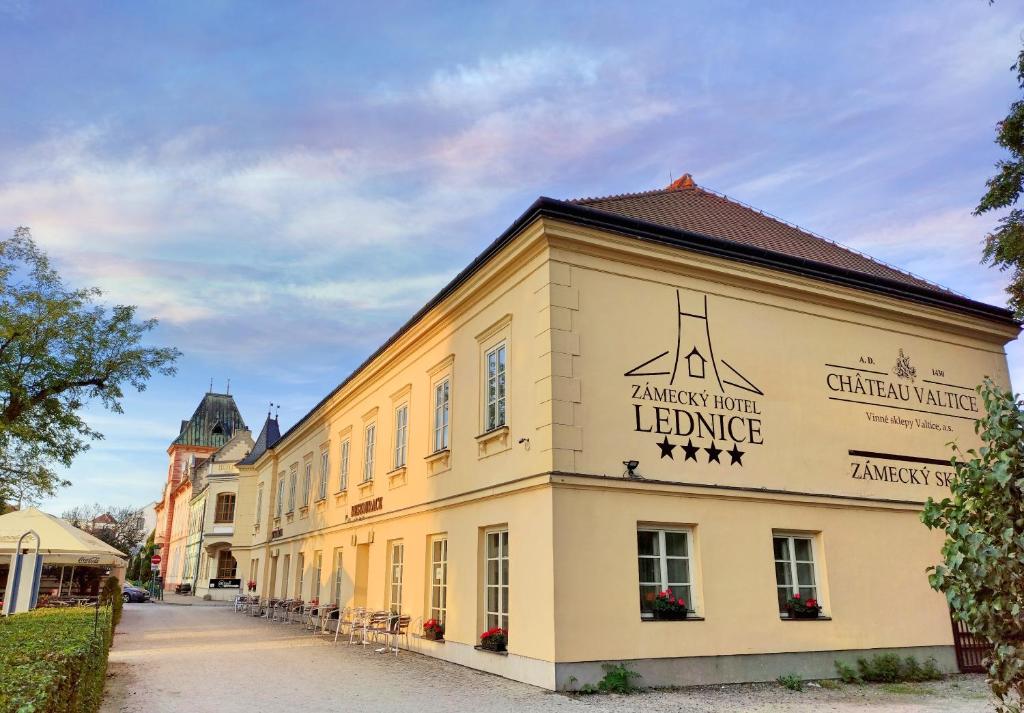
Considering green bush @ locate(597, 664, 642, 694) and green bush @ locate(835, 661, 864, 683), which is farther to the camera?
green bush @ locate(835, 661, 864, 683)

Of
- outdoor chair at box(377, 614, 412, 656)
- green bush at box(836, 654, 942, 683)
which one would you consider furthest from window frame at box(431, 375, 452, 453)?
green bush at box(836, 654, 942, 683)

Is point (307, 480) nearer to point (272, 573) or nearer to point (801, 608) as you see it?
point (272, 573)

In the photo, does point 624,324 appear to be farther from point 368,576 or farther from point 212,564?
point 212,564

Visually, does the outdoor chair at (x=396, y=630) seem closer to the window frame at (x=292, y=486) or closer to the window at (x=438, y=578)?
the window at (x=438, y=578)

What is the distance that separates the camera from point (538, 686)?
398 inches

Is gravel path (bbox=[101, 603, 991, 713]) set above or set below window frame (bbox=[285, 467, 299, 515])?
below

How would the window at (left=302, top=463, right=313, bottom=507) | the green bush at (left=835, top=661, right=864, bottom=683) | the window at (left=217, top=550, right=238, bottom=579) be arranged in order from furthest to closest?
the window at (left=217, top=550, right=238, bottom=579), the window at (left=302, top=463, right=313, bottom=507), the green bush at (left=835, top=661, right=864, bottom=683)

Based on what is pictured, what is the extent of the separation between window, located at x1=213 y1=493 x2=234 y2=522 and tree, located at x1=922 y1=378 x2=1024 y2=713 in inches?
2017

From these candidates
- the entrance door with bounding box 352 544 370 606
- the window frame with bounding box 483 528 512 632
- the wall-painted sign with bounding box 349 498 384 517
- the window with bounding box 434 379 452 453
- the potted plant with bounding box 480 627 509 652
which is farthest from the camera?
the entrance door with bounding box 352 544 370 606

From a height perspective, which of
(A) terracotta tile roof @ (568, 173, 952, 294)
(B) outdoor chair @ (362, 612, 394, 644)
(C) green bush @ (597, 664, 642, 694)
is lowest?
(C) green bush @ (597, 664, 642, 694)

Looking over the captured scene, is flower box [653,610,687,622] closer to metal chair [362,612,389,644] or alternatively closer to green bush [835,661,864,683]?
green bush [835,661,864,683]

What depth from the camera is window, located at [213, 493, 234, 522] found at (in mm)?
49969

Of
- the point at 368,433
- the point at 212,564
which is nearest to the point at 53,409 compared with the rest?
the point at 368,433

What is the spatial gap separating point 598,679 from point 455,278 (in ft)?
25.2
